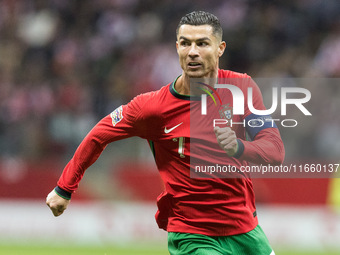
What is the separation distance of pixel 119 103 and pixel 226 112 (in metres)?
7.49

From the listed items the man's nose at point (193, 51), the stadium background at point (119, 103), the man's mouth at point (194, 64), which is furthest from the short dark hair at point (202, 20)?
the stadium background at point (119, 103)

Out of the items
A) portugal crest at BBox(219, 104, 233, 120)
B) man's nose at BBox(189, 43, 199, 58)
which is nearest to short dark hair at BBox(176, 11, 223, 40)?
man's nose at BBox(189, 43, 199, 58)

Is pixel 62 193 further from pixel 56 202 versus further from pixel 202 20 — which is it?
pixel 202 20

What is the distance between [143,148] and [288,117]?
2422 mm

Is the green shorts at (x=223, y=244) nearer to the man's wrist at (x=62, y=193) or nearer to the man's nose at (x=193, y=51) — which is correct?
the man's wrist at (x=62, y=193)

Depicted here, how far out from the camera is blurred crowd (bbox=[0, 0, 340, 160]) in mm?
12148

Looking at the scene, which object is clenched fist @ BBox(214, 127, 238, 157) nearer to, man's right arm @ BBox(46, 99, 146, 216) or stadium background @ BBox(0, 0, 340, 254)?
man's right arm @ BBox(46, 99, 146, 216)

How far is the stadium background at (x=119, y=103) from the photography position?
1073 cm

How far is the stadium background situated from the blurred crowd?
22mm

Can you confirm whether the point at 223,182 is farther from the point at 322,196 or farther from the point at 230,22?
the point at 230,22

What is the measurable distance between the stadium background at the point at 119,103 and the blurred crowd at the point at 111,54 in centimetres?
2

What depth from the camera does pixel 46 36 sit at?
14516 millimetres

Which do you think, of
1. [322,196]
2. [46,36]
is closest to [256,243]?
[322,196]

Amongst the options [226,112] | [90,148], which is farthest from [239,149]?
[90,148]
